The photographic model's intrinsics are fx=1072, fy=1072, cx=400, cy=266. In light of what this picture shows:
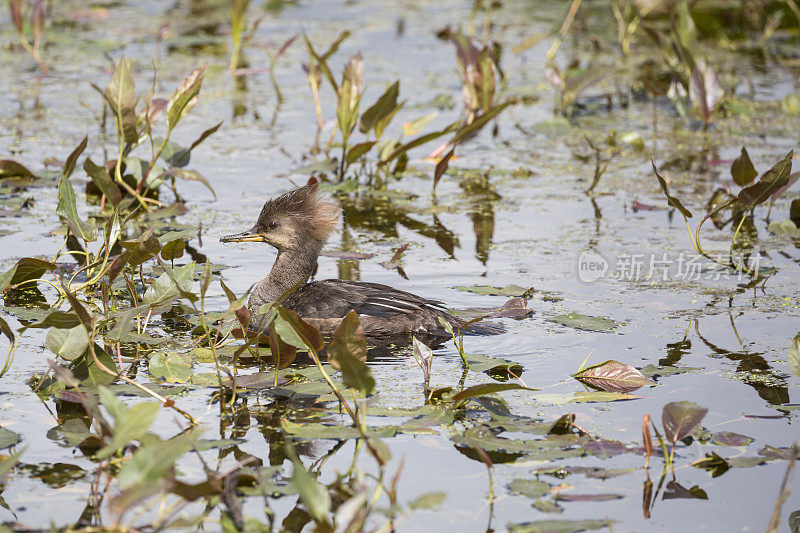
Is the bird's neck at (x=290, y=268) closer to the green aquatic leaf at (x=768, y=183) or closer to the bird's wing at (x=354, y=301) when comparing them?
the bird's wing at (x=354, y=301)

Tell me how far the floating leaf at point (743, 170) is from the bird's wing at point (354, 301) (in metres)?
2.34

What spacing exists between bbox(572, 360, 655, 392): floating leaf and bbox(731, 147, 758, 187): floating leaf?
257cm

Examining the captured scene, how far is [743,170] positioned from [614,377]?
2.71 m

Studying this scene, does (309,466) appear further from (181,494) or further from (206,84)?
(206,84)

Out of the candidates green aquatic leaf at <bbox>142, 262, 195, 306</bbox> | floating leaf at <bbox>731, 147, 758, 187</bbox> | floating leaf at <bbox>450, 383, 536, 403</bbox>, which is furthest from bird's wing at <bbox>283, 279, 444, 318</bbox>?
floating leaf at <bbox>731, 147, 758, 187</bbox>

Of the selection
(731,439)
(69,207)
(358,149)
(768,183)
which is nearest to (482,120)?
(358,149)

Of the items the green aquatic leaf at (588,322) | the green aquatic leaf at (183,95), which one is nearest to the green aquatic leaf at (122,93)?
the green aquatic leaf at (183,95)

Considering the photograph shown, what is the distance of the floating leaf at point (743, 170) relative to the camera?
22.1 ft

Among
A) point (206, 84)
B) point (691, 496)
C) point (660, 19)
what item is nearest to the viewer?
point (691, 496)

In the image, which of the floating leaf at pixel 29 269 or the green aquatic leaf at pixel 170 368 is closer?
the green aquatic leaf at pixel 170 368

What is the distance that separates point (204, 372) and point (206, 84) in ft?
21.1

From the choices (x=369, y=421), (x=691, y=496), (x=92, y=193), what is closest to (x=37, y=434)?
(x=369, y=421)

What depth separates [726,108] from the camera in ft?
33.1

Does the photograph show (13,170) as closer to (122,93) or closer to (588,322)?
(122,93)
